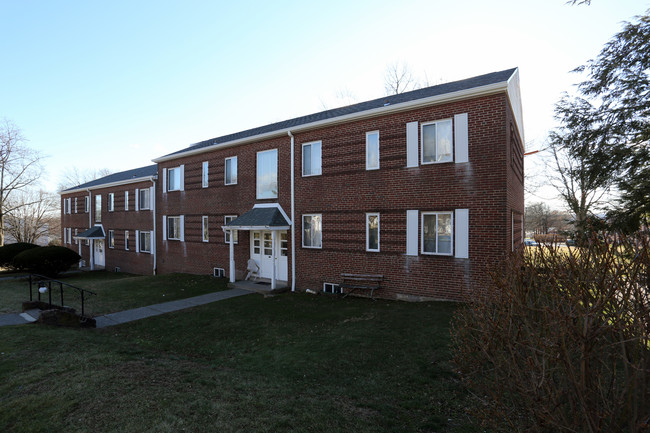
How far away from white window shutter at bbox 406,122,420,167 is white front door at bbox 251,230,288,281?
5850 millimetres

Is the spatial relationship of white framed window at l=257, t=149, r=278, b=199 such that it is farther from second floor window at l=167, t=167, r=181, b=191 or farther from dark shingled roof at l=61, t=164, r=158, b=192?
dark shingled roof at l=61, t=164, r=158, b=192

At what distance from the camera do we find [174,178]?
1908 cm

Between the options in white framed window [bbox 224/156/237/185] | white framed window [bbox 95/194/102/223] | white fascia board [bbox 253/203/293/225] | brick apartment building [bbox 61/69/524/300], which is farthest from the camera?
white framed window [bbox 95/194/102/223]

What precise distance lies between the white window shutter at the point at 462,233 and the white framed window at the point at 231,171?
10216 millimetres

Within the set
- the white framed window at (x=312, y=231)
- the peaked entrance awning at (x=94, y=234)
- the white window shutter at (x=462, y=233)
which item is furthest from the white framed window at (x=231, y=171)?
the peaked entrance awning at (x=94, y=234)

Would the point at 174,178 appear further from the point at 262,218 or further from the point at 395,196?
the point at 395,196

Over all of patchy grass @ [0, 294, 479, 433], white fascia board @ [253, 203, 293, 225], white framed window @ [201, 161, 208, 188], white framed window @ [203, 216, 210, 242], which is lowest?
patchy grass @ [0, 294, 479, 433]

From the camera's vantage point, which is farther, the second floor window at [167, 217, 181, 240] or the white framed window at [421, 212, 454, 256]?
the second floor window at [167, 217, 181, 240]

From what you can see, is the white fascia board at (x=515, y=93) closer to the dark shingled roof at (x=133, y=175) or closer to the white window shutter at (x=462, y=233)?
the white window shutter at (x=462, y=233)

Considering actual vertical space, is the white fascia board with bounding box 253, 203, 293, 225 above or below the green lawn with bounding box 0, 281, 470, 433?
above

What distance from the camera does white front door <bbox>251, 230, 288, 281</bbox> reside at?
13.9 m

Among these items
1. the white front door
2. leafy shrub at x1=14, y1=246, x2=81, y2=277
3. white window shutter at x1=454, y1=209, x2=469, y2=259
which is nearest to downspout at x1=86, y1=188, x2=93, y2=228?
leafy shrub at x1=14, y1=246, x2=81, y2=277

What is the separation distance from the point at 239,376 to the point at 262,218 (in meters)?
8.47

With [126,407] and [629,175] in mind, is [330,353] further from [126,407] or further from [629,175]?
[629,175]
